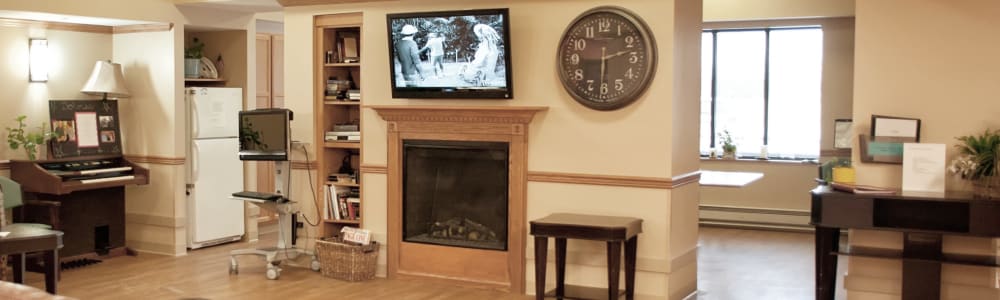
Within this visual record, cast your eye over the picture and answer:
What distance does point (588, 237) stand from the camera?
5.87 metres

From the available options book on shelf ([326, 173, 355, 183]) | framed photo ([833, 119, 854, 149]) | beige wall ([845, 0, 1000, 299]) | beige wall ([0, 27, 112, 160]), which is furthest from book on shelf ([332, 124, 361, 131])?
framed photo ([833, 119, 854, 149])

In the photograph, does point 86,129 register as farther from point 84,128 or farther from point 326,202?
point 326,202

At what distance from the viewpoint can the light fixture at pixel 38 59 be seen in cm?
778

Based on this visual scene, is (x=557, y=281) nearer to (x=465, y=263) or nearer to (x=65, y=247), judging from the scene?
(x=465, y=263)

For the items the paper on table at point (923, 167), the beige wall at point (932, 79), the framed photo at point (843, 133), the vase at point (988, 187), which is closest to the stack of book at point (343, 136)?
the beige wall at point (932, 79)

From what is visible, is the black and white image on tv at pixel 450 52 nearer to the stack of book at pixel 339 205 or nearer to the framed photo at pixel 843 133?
the stack of book at pixel 339 205

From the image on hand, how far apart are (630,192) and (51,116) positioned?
4.67 metres

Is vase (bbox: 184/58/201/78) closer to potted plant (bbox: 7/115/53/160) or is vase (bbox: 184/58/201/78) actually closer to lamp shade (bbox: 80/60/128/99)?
lamp shade (bbox: 80/60/128/99)

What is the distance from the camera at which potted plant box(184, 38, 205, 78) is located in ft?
27.9

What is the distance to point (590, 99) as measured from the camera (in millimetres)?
6316

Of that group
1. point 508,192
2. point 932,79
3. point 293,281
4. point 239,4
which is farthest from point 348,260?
point 932,79

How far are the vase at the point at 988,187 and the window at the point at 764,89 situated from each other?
4.89m

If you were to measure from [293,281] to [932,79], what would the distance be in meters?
4.40

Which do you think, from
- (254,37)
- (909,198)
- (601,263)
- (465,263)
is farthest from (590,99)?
(254,37)
